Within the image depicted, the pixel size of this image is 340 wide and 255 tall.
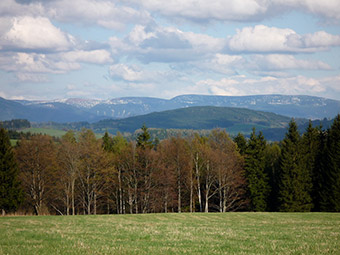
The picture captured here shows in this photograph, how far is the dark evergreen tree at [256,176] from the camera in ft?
209

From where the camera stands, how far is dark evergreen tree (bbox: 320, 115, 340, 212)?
55.7 meters

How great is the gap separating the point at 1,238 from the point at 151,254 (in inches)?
350

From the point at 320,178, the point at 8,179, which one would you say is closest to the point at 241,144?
the point at 320,178

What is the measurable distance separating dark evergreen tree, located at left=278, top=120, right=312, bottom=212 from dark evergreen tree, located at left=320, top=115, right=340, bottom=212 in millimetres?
2494

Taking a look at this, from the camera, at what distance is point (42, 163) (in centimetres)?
6109

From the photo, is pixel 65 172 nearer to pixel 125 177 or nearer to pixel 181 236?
pixel 125 177

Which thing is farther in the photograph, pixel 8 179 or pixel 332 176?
pixel 332 176

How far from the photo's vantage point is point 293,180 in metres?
59.2

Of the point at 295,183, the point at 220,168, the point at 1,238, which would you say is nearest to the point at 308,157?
the point at 295,183

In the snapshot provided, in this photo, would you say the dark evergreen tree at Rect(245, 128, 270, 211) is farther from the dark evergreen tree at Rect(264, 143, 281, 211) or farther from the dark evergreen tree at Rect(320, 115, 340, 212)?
the dark evergreen tree at Rect(320, 115, 340, 212)

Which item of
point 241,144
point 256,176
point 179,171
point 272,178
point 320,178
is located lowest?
point 272,178

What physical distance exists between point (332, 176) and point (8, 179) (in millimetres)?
50902

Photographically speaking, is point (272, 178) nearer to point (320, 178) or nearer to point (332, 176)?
point (320, 178)

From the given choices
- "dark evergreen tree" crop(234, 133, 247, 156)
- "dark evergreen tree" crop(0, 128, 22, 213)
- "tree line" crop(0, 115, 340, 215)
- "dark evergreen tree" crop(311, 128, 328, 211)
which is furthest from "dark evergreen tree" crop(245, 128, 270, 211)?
"dark evergreen tree" crop(0, 128, 22, 213)
